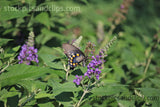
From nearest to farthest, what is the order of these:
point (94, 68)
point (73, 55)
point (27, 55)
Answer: point (94, 68) → point (73, 55) → point (27, 55)

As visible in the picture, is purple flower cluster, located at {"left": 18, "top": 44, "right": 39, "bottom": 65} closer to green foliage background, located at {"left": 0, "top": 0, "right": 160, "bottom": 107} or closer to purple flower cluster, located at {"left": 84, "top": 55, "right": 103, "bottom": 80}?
green foliage background, located at {"left": 0, "top": 0, "right": 160, "bottom": 107}

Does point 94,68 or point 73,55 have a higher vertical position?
point 73,55

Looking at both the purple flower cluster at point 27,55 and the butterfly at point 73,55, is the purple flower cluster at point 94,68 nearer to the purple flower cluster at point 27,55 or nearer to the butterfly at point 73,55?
the butterfly at point 73,55

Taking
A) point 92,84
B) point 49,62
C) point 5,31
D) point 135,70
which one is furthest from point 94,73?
point 5,31

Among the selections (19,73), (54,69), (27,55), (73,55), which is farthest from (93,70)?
(27,55)

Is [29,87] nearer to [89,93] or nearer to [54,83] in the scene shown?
[54,83]

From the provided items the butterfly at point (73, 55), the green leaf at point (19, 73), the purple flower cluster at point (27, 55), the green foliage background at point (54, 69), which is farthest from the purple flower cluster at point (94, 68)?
the purple flower cluster at point (27, 55)

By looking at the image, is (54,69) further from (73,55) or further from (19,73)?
(19,73)
